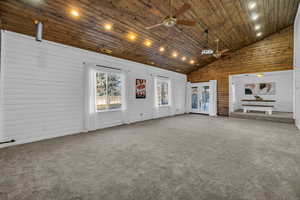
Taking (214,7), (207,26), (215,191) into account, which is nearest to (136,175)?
(215,191)

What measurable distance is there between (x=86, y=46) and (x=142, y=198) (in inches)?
189

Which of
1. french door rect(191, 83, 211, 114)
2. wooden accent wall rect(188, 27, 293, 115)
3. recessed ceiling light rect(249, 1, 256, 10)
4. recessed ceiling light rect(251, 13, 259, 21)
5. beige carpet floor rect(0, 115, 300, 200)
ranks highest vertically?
recessed ceiling light rect(251, 13, 259, 21)

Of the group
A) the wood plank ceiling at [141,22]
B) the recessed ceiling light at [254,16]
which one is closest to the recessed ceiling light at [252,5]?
the wood plank ceiling at [141,22]

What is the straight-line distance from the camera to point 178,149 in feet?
10.3

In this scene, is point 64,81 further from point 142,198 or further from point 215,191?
point 215,191

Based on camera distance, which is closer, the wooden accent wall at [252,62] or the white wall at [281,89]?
the wooden accent wall at [252,62]

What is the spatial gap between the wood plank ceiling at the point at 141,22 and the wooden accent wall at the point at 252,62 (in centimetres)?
53

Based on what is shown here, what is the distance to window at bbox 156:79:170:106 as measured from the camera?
7905mm

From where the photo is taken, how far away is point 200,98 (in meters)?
9.30

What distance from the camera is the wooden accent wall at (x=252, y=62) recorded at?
20.7 ft

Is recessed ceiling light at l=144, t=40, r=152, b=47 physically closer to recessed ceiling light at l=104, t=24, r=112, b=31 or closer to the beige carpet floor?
recessed ceiling light at l=104, t=24, r=112, b=31

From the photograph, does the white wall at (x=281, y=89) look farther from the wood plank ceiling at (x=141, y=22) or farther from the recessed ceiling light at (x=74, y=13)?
the recessed ceiling light at (x=74, y=13)

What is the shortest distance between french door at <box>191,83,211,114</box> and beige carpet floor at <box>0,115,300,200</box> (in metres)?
5.51

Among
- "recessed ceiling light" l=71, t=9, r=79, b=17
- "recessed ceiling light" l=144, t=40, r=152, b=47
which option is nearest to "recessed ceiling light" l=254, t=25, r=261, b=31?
"recessed ceiling light" l=144, t=40, r=152, b=47
